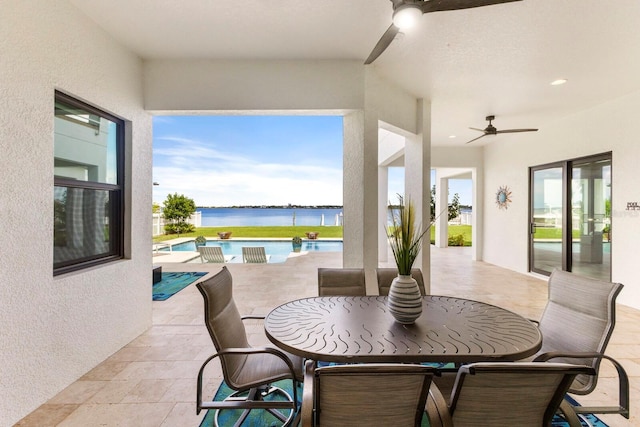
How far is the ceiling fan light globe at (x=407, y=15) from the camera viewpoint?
5.92 ft

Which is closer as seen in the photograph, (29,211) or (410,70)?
(29,211)

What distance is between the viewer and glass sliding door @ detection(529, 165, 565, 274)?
5691 millimetres

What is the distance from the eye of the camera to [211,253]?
895 centimetres

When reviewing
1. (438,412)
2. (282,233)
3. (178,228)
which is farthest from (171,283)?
(282,233)

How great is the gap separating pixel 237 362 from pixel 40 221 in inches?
71.9

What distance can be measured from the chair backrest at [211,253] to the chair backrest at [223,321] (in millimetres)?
7191

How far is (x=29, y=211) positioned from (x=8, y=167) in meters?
0.33

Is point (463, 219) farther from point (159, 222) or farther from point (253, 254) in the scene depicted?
point (159, 222)

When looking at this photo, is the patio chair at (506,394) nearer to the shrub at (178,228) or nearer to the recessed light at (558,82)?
the recessed light at (558,82)

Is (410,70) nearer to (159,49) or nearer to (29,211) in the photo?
(159,49)

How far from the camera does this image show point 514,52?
320 centimetres

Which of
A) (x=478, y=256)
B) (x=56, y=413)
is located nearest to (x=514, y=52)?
(x=56, y=413)

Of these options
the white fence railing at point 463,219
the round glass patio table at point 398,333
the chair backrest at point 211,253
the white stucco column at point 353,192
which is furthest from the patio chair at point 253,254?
the white fence railing at point 463,219

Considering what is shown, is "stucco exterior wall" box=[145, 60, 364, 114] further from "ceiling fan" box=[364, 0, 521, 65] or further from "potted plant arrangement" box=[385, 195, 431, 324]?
"potted plant arrangement" box=[385, 195, 431, 324]
